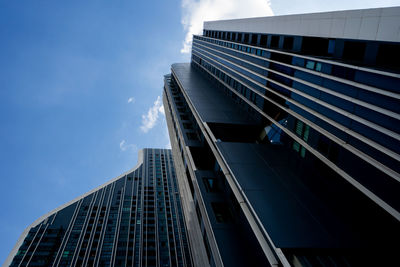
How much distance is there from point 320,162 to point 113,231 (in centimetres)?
6583

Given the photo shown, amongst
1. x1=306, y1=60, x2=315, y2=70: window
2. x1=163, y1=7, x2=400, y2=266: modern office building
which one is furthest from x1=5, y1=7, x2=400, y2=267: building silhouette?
x1=306, y1=60, x2=315, y2=70: window

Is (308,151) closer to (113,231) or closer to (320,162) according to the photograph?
(320,162)

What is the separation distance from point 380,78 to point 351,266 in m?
9.74

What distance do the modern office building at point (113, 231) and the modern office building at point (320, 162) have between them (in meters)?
46.5

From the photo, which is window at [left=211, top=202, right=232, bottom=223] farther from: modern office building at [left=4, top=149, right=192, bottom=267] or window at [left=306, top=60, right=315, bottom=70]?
modern office building at [left=4, top=149, right=192, bottom=267]

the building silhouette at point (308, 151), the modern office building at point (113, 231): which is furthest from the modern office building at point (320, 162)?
the modern office building at point (113, 231)

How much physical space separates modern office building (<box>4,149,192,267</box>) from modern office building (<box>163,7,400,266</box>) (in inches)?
1831

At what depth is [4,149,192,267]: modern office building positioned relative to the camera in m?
55.0

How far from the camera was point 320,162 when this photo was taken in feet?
52.2

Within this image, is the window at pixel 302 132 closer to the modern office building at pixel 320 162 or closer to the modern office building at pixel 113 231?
the modern office building at pixel 320 162

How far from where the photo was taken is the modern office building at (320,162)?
428 inches

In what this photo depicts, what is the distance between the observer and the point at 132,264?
55625 mm

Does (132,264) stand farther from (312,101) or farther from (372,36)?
(372,36)

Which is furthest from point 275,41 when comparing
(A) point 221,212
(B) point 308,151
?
(A) point 221,212
